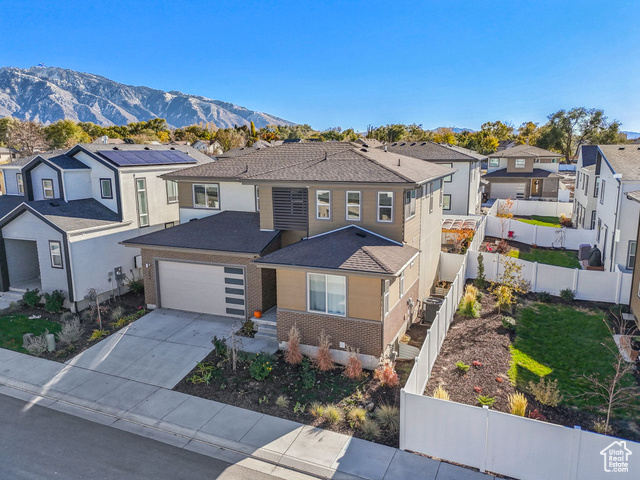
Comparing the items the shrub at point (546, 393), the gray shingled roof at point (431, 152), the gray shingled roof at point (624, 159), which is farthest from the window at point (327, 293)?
the gray shingled roof at point (431, 152)

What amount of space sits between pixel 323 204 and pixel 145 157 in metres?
12.2

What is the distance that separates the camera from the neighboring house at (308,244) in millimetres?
14258

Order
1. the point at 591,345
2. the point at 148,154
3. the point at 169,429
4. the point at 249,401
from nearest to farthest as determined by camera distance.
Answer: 1. the point at 169,429
2. the point at 249,401
3. the point at 591,345
4. the point at 148,154

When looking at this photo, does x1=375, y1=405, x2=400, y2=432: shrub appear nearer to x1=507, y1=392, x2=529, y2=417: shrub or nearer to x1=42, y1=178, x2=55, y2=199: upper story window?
x1=507, y1=392, x2=529, y2=417: shrub

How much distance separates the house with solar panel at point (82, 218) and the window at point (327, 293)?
1088 centimetres

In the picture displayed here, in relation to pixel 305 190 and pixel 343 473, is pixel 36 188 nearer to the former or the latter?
pixel 305 190

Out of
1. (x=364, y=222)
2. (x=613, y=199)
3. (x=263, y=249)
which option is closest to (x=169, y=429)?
(x=263, y=249)

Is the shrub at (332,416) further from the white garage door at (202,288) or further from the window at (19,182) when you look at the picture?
the window at (19,182)

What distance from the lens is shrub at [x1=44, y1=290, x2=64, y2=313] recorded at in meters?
19.1

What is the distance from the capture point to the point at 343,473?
9.63 m

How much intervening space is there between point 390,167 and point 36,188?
17.8 meters

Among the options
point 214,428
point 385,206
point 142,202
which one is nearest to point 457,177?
point 385,206

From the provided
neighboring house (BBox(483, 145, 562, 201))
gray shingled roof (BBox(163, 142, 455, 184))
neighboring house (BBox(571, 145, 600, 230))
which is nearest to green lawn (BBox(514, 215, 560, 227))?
neighboring house (BBox(571, 145, 600, 230))

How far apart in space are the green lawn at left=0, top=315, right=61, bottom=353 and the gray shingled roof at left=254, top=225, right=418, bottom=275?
31.1 feet
